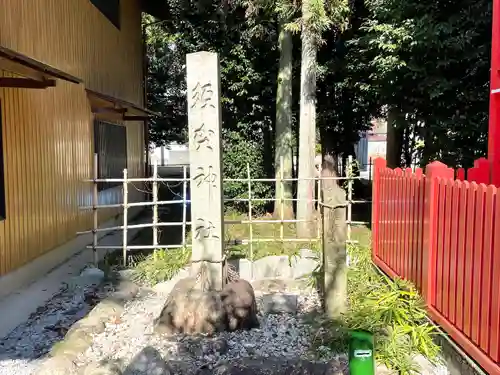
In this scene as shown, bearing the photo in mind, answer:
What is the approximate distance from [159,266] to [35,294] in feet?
5.64

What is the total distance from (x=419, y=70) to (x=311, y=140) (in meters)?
2.84

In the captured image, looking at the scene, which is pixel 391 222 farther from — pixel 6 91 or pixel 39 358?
pixel 6 91

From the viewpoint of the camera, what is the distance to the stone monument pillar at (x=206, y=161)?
5566mm

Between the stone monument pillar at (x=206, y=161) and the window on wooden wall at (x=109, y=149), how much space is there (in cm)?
562

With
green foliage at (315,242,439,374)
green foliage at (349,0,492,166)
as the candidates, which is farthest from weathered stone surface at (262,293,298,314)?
green foliage at (349,0,492,166)

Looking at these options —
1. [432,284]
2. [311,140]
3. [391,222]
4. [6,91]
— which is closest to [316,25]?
[311,140]

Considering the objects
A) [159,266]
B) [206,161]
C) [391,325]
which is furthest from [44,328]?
[391,325]

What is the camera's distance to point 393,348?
4.28 meters

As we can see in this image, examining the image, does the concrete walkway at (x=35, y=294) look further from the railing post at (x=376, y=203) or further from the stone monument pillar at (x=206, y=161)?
the railing post at (x=376, y=203)

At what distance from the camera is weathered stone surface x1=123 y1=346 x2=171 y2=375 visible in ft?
13.2

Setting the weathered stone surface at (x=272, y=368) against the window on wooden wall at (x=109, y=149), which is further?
the window on wooden wall at (x=109, y=149)

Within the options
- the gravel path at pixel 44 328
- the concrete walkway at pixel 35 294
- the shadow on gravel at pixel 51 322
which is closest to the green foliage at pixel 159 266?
the shadow on gravel at pixel 51 322

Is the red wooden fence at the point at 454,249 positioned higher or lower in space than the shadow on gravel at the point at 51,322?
higher

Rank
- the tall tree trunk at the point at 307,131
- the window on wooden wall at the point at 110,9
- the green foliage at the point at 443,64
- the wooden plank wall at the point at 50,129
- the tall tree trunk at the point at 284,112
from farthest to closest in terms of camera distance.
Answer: the tall tree trunk at the point at 284,112, the window on wooden wall at the point at 110,9, the tall tree trunk at the point at 307,131, the green foliage at the point at 443,64, the wooden plank wall at the point at 50,129
